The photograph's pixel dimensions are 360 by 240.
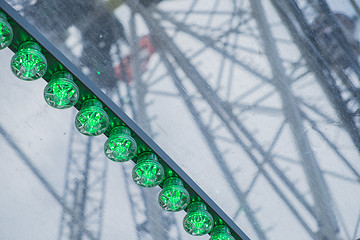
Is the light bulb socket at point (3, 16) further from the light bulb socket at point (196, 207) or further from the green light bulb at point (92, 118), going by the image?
the light bulb socket at point (196, 207)

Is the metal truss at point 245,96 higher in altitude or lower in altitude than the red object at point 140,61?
higher

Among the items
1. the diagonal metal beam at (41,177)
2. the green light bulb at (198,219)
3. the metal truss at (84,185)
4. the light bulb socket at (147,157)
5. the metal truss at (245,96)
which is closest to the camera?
the light bulb socket at (147,157)

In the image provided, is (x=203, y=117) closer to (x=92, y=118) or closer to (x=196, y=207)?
(x=196, y=207)

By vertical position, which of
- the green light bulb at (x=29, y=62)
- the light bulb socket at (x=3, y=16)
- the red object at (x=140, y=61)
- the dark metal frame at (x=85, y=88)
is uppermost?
the red object at (x=140, y=61)

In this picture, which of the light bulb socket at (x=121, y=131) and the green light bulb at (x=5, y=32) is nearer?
the green light bulb at (x=5, y=32)

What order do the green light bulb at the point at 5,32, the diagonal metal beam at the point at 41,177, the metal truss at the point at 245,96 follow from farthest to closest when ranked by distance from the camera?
the metal truss at the point at 245,96, the diagonal metal beam at the point at 41,177, the green light bulb at the point at 5,32

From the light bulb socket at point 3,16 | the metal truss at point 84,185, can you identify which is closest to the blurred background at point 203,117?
the metal truss at point 84,185
